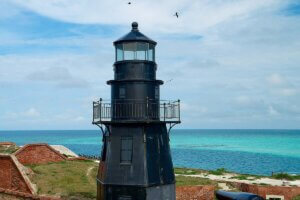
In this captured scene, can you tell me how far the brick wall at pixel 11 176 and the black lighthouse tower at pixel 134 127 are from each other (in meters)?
8.72

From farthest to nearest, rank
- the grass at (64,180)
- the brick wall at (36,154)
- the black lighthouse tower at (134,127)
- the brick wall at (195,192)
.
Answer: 1. the brick wall at (36,154)
2. the brick wall at (195,192)
3. the grass at (64,180)
4. the black lighthouse tower at (134,127)

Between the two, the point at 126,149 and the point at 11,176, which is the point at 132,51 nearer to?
the point at 126,149

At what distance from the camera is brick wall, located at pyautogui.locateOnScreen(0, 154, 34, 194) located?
22.3m

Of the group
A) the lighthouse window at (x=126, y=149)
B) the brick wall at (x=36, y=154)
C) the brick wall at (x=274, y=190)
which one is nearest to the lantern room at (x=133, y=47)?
the lighthouse window at (x=126, y=149)

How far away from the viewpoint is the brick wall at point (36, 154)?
27.8m

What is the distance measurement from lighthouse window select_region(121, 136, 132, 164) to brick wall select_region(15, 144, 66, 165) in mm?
14550

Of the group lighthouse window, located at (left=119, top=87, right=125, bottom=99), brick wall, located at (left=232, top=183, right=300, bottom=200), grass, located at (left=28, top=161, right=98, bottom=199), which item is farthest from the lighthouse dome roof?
brick wall, located at (left=232, top=183, right=300, bottom=200)

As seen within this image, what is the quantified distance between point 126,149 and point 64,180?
10009 mm

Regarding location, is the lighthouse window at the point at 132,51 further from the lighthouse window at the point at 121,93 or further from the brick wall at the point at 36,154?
the brick wall at the point at 36,154

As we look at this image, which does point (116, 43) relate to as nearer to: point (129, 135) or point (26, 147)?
point (129, 135)

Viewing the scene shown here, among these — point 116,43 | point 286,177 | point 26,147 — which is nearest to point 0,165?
point 26,147

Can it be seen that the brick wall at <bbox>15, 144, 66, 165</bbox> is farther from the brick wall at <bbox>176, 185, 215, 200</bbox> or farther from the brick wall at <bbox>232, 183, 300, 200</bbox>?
the brick wall at <bbox>232, 183, 300, 200</bbox>

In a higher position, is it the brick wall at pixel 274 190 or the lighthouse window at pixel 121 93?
the lighthouse window at pixel 121 93

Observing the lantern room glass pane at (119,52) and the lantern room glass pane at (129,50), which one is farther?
the lantern room glass pane at (119,52)
